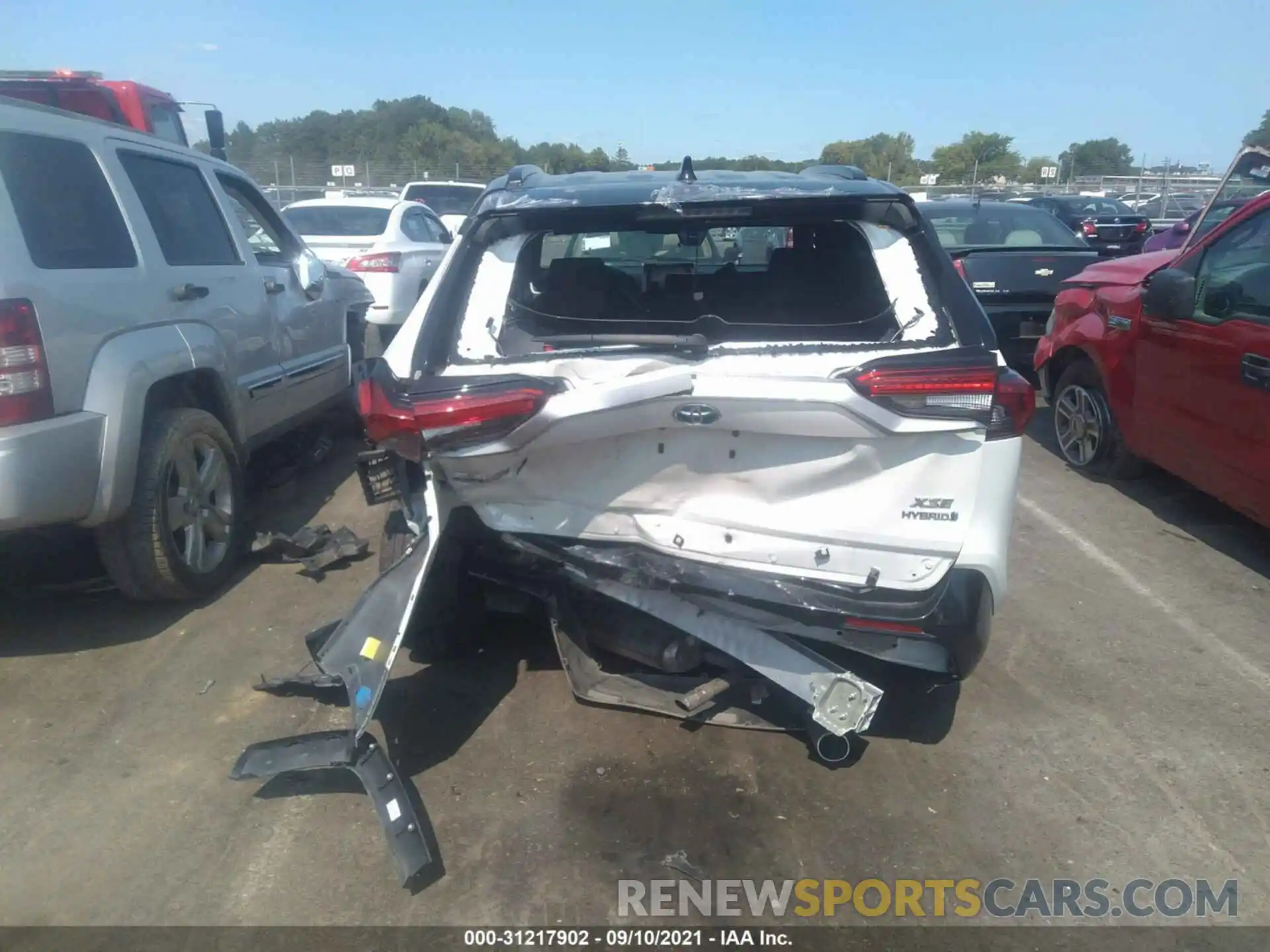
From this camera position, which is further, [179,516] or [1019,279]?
[1019,279]

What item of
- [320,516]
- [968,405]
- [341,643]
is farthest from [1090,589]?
[320,516]

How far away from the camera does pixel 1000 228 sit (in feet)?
32.2

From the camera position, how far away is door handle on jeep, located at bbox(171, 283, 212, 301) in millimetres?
4312

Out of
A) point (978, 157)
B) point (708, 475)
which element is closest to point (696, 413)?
point (708, 475)

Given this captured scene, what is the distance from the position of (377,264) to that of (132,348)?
5.67 m

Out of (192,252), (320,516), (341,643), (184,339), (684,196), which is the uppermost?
(684,196)

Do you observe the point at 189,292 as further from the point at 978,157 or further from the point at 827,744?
the point at 978,157

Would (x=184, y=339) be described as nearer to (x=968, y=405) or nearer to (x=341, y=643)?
(x=341, y=643)

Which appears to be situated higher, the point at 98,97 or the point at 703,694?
the point at 98,97

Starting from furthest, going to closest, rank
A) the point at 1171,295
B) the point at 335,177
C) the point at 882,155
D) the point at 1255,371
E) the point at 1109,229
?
1. the point at 882,155
2. the point at 335,177
3. the point at 1109,229
4. the point at 1171,295
5. the point at 1255,371

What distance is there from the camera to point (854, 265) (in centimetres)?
376

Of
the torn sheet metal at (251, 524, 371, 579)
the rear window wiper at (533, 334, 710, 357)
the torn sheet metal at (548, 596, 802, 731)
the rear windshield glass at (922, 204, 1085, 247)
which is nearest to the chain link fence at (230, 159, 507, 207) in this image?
the rear windshield glass at (922, 204, 1085, 247)

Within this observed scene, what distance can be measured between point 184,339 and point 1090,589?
428 cm

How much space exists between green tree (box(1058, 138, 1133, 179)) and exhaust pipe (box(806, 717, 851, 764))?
199ft
